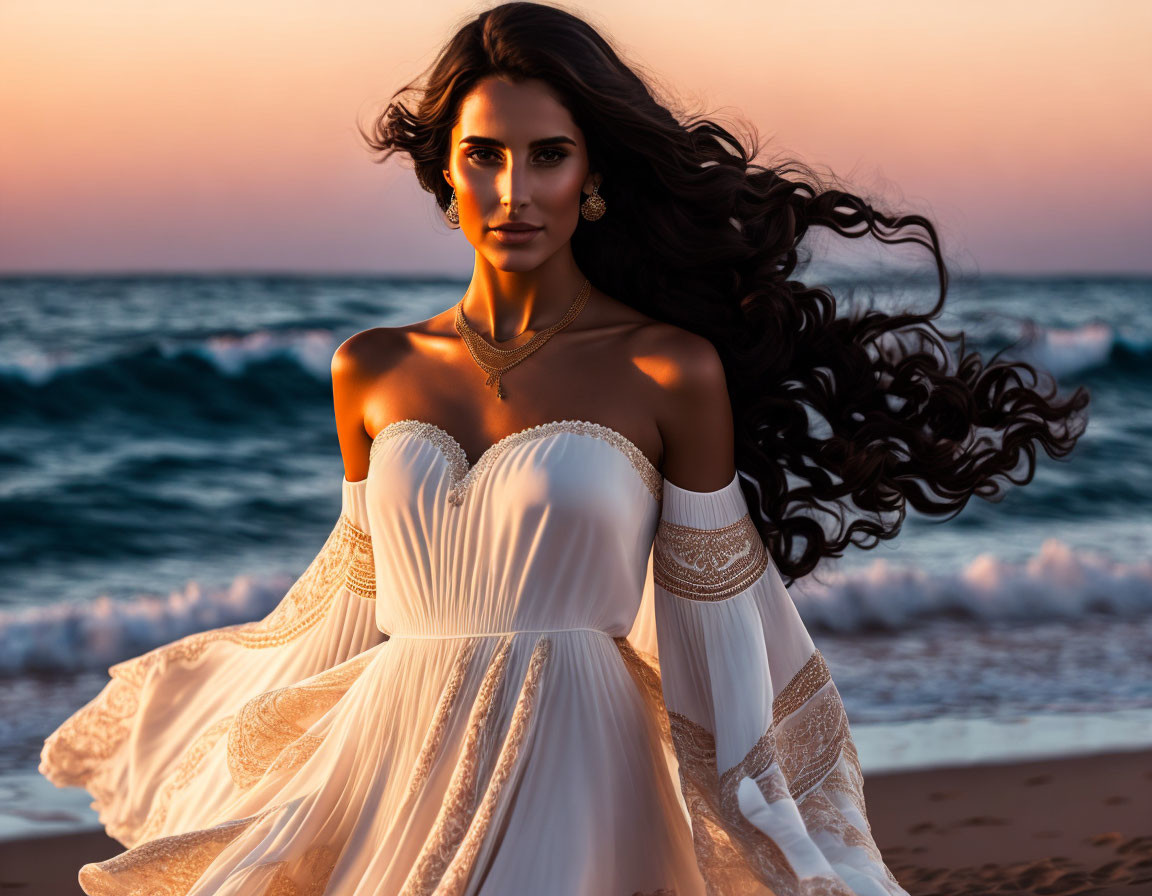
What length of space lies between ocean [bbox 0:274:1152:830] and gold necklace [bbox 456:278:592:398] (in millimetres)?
824

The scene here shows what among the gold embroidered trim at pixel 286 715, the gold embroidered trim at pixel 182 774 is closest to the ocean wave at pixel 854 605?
the gold embroidered trim at pixel 182 774

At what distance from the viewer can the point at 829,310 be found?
11.6 feet

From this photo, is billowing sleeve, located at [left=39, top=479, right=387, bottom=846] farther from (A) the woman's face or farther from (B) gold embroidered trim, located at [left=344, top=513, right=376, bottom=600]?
(A) the woman's face

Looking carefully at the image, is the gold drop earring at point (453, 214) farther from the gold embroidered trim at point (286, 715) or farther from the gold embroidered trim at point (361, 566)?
the gold embroidered trim at point (286, 715)

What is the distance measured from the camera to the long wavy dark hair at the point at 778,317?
336cm

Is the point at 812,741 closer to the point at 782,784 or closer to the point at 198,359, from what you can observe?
the point at 782,784

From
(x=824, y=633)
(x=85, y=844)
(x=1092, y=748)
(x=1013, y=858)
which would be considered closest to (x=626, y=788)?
(x=1013, y=858)

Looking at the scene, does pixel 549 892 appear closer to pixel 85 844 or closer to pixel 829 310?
pixel 829 310

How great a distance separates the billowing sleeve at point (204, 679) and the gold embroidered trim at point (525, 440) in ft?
1.46

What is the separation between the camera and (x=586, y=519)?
9.93ft

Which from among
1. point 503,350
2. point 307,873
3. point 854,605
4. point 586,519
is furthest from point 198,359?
point 586,519

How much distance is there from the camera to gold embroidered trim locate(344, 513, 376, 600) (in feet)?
11.8

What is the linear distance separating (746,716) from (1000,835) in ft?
8.35

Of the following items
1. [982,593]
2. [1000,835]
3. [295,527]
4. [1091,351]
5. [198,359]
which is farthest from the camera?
[1091,351]
